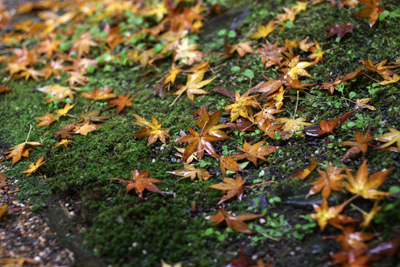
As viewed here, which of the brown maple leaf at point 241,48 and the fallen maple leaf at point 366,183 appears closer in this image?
the fallen maple leaf at point 366,183

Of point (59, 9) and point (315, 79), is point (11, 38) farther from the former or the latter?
point (315, 79)

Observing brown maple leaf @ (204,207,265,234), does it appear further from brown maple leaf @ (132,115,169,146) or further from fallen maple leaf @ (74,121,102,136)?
fallen maple leaf @ (74,121,102,136)

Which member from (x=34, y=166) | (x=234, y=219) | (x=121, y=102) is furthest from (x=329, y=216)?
(x=34, y=166)

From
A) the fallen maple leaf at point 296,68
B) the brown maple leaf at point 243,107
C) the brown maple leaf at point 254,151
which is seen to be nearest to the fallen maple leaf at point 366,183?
the brown maple leaf at point 254,151

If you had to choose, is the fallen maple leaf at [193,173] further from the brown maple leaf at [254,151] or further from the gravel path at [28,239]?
the gravel path at [28,239]

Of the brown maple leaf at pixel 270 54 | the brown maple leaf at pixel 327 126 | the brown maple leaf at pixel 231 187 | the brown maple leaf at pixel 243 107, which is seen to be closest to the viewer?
the brown maple leaf at pixel 231 187

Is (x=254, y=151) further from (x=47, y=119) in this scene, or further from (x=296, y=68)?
(x=47, y=119)

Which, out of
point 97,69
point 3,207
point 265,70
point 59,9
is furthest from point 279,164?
point 59,9
